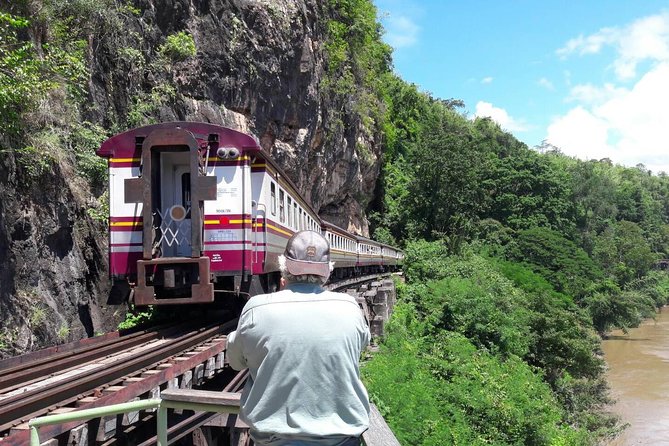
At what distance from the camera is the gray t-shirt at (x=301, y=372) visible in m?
2.23

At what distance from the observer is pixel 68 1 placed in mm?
13180

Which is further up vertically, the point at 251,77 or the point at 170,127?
the point at 251,77

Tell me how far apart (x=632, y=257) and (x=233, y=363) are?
64557 millimetres

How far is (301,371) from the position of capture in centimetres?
224

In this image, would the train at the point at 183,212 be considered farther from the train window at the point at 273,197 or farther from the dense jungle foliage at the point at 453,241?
the dense jungle foliage at the point at 453,241

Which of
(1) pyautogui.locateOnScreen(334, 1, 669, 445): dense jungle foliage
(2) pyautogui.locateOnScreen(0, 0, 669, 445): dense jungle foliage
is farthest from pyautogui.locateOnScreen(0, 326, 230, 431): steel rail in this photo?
(1) pyautogui.locateOnScreen(334, 1, 669, 445): dense jungle foliage

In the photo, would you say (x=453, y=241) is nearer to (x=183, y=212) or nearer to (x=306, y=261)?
(x=183, y=212)

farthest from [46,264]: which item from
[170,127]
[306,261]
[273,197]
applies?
[306,261]

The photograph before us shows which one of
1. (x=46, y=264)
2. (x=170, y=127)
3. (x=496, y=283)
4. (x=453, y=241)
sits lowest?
(x=496, y=283)

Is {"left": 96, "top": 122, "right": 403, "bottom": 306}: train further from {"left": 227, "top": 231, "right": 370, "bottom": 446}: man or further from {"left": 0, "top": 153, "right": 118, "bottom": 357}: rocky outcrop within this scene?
{"left": 227, "top": 231, "right": 370, "bottom": 446}: man

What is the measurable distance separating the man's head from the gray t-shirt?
0.47 feet

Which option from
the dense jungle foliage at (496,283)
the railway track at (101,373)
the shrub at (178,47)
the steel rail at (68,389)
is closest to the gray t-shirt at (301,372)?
the railway track at (101,373)

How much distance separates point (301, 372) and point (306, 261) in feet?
1.58

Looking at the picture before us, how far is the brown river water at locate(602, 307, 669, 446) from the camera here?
2283 cm
